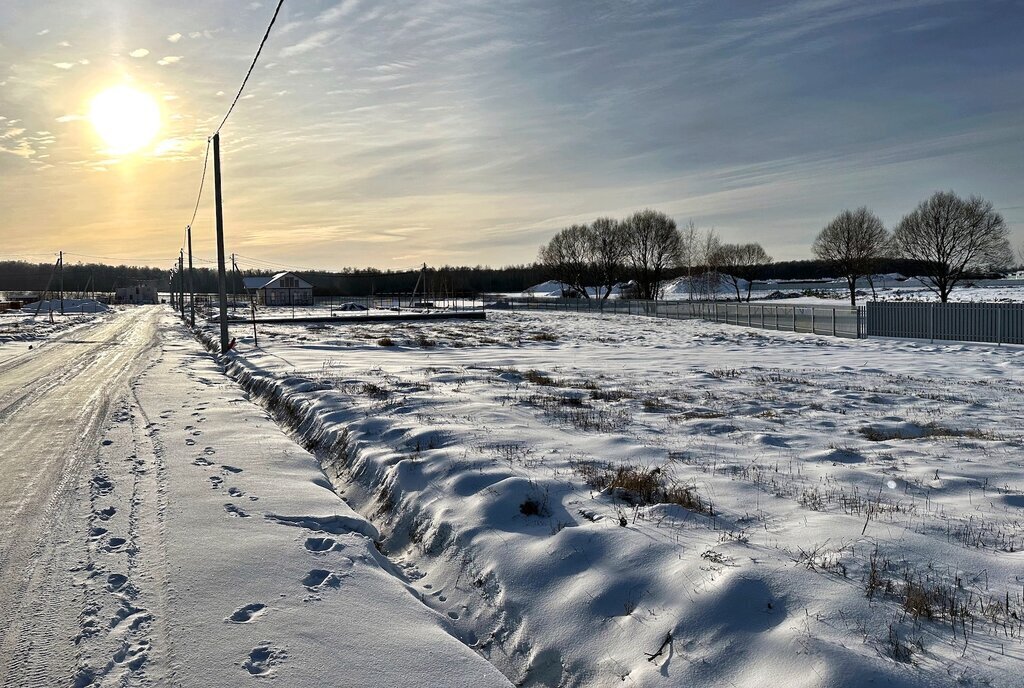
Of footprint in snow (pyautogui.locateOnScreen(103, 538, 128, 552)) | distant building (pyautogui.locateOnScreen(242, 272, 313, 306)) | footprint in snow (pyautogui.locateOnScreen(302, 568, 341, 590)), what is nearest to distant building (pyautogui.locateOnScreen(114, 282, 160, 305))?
distant building (pyautogui.locateOnScreen(242, 272, 313, 306))

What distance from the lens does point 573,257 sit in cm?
9594

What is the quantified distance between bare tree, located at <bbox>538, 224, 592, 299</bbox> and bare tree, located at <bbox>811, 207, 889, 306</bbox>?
1292 inches

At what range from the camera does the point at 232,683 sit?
337cm

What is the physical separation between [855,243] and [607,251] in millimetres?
31518

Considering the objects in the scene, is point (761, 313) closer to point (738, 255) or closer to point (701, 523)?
point (701, 523)

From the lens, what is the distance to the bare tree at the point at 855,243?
67.5 meters

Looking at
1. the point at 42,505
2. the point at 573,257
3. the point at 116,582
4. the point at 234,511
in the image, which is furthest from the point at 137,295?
the point at 116,582

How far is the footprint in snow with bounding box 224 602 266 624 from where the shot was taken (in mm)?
4023

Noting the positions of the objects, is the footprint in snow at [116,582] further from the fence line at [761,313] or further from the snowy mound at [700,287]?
the snowy mound at [700,287]

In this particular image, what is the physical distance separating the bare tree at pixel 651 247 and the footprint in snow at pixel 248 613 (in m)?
83.5

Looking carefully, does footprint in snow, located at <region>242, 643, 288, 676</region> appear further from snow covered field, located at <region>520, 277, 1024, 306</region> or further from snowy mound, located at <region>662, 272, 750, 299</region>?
snowy mound, located at <region>662, 272, 750, 299</region>

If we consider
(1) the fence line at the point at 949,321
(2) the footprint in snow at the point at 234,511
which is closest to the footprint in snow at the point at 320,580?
(2) the footprint in snow at the point at 234,511

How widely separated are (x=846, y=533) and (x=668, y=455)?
2.74m

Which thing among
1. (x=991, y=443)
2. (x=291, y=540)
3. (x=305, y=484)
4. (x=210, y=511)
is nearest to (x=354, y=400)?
(x=305, y=484)
